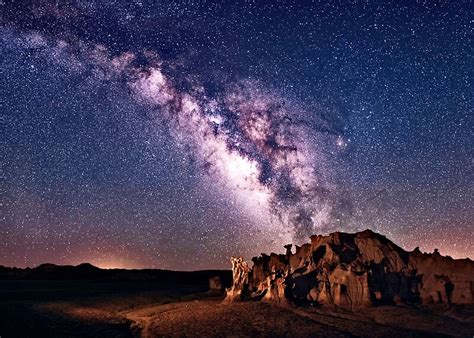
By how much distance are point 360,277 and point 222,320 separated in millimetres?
11679

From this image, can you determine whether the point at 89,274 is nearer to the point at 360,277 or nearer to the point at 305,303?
the point at 305,303

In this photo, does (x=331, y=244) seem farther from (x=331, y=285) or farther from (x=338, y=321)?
(x=338, y=321)

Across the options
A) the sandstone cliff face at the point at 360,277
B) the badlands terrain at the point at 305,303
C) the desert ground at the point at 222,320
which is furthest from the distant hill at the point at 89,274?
the desert ground at the point at 222,320

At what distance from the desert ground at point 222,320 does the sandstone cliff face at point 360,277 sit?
Result: 5.30 feet

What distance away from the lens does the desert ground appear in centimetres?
2581

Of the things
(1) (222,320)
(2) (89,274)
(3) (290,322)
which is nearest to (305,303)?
(3) (290,322)

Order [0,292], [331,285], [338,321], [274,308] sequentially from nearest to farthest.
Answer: [338,321] < [274,308] < [331,285] < [0,292]

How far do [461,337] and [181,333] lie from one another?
616 inches

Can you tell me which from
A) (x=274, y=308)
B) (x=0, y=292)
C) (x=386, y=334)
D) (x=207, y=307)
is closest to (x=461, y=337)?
(x=386, y=334)

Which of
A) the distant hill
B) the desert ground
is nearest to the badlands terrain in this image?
the desert ground

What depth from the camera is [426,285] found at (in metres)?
35.1

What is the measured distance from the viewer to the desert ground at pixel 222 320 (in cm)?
2581

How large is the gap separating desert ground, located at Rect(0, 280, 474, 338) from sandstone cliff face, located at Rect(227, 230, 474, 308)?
161 cm

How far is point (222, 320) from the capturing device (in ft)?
95.3
